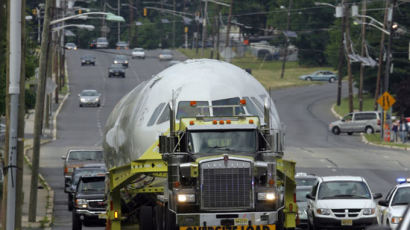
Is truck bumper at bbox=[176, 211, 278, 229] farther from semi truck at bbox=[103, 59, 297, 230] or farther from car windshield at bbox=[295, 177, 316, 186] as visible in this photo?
car windshield at bbox=[295, 177, 316, 186]

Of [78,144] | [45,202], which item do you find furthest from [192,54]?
[45,202]

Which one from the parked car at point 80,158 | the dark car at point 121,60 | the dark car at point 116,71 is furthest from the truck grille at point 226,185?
the dark car at point 121,60

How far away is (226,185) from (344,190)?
399 inches

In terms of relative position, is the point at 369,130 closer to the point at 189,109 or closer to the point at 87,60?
the point at 189,109

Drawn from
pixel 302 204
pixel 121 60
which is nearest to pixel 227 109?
pixel 302 204

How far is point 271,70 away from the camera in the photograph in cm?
12975

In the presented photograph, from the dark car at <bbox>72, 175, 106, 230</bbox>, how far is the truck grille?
1177 cm

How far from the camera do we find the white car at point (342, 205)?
2719 cm

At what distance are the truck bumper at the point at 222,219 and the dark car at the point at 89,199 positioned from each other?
38.0 ft

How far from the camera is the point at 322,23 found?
14150 centimetres

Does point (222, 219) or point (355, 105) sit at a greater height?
point (222, 219)

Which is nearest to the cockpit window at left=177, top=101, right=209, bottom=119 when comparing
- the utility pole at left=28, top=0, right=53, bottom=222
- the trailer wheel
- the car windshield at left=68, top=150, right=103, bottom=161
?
the trailer wheel

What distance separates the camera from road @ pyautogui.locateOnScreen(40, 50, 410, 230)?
1879 inches

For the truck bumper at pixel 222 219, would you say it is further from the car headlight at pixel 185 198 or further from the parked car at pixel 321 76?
the parked car at pixel 321 76
